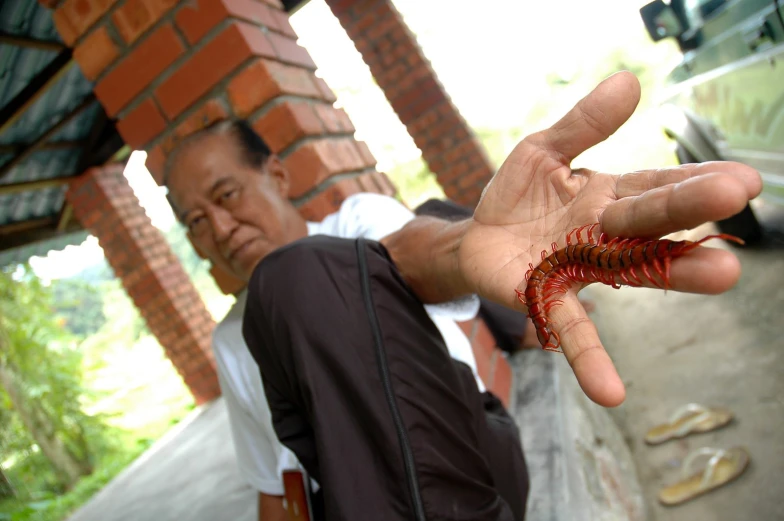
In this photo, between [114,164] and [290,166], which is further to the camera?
[114,164]

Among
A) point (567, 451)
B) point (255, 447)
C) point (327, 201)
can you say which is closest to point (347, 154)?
point (327, 201)

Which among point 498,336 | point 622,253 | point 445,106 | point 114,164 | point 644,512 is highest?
point 114,164

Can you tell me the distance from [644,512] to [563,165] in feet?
6.37

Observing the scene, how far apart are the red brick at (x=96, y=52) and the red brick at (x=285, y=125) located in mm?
557

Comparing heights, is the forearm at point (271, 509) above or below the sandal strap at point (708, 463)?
above

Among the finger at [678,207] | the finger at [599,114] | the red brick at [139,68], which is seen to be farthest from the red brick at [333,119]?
the finger at [678,207]

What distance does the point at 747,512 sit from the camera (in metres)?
1.86

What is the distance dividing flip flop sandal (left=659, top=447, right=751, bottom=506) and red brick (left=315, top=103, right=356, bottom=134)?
6.49ft

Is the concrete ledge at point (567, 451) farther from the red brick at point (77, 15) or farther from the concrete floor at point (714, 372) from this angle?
the red brick at point (77, 15)

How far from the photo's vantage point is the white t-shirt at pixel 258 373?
1.50 meters

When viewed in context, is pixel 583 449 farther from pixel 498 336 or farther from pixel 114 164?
pixel 114 164

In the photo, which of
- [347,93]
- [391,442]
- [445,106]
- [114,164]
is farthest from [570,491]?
[347,93]

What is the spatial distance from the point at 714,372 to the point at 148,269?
5226 millimetres

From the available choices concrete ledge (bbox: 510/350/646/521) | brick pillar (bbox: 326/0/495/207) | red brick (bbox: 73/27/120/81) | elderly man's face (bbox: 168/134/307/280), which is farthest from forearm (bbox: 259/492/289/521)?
brick pillar (bbox: 326/0/495/207)
